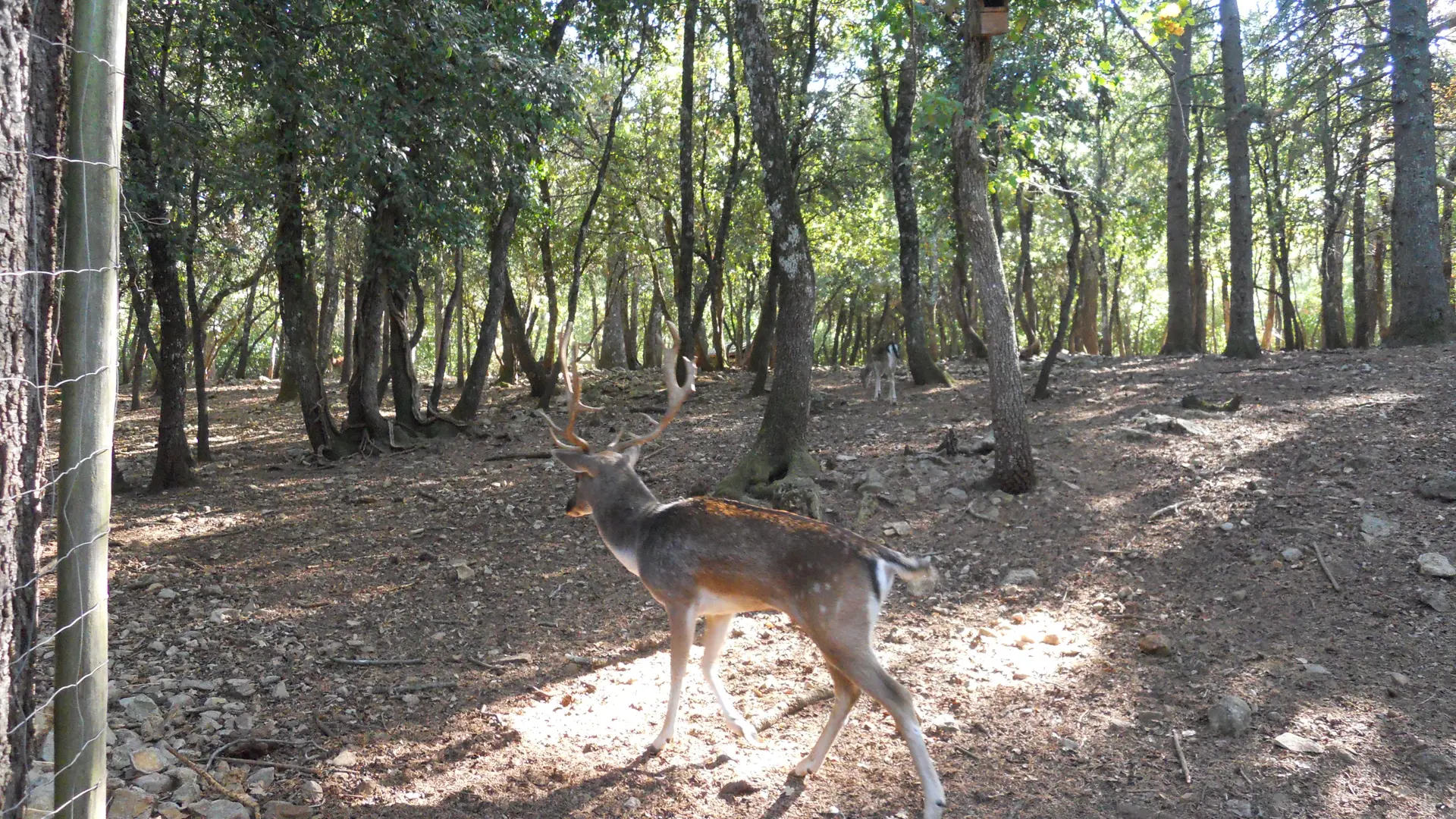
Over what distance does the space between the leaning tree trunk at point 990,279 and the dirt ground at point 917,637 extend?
49 centimetres

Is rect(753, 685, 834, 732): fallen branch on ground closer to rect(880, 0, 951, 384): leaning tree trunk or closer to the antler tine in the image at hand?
the antler tine

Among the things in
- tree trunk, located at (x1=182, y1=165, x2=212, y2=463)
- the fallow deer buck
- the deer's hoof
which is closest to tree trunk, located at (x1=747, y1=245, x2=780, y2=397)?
tree trunk, located at (x1=182, y1=165, x2=212, y2=463)

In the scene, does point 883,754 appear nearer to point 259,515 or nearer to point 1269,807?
point 1269,807

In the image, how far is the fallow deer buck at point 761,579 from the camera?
4.37m

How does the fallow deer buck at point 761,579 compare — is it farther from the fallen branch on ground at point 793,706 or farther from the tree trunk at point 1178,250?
the tree trunk at point 1178,250

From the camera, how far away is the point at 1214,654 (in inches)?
226

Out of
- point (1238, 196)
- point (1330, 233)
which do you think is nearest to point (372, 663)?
point (1238, 196)

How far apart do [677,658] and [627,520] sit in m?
0.88

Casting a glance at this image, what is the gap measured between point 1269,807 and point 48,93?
5564mm

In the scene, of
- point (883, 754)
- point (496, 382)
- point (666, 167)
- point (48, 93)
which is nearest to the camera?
point (48, 93)

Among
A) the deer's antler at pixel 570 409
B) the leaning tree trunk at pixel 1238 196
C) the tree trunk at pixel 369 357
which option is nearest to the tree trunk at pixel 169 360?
the tree trunk at pixel 369 357

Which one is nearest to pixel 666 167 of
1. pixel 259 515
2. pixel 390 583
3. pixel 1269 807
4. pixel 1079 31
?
pixel 1079 31

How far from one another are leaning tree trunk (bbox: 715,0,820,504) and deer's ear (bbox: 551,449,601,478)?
315cm

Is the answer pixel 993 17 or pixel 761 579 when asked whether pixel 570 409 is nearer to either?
pixel 761 579
